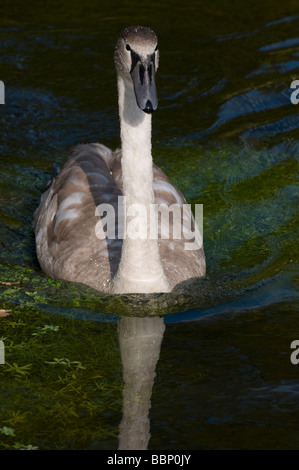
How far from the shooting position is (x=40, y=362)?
820 centimetres

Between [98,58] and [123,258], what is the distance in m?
7.16

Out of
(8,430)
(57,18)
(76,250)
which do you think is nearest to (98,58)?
(57,18)

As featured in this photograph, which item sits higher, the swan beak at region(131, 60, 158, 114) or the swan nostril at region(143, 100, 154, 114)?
the swan beak at region(131, 60, 158, 114)

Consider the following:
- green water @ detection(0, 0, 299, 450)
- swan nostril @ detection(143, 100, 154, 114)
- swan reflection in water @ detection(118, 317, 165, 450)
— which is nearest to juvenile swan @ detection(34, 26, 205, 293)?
swan nostril @ detection(143, 100, 154, 114)

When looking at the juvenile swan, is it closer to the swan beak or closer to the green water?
the swan beak

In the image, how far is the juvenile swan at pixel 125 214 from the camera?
28.2ft

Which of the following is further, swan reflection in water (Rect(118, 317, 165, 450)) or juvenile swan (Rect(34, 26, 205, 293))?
juvenile swan (Rect(34, 26, 205, 293))

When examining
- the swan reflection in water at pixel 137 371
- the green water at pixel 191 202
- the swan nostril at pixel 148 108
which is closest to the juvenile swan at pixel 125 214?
the swan nostril at pixel 148 108

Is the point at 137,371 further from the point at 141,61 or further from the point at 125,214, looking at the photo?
the point at 141,61

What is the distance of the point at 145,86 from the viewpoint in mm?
7953

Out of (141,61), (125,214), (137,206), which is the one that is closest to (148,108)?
(141,61)

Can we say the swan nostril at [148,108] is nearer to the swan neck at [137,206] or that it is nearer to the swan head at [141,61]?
the swan head at [141,61]

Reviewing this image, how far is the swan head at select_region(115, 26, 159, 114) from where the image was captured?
310 inches

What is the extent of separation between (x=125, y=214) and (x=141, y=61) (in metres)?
1.60
